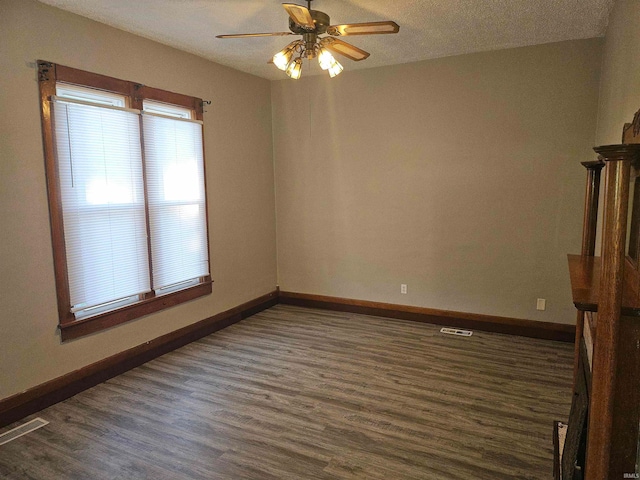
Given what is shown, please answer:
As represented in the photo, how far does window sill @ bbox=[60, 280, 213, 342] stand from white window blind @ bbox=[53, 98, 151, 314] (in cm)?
10

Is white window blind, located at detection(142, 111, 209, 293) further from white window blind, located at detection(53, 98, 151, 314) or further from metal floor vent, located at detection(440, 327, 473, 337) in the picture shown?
metal floor vent, located at detection(440, 327, 473, 337)

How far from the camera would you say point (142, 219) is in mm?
3504

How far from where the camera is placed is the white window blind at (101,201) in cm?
294

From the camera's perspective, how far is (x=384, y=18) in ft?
10.1

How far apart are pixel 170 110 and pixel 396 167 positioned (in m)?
2.31

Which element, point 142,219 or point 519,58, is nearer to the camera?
point 142,219

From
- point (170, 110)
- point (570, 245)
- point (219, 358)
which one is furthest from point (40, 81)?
point (570, 245)

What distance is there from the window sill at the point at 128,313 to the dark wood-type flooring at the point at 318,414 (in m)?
0.44

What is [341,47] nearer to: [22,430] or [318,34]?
[318,34]

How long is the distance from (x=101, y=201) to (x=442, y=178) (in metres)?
3.11

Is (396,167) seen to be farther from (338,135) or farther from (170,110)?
(170,110)

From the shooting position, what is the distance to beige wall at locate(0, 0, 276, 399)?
2.65m

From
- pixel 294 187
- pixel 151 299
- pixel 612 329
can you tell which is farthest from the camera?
pixel 294 187

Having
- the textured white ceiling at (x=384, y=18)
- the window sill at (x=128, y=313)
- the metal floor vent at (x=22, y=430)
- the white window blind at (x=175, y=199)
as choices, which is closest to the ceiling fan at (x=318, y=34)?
the textured white ceiling at (x=384, y=18)
